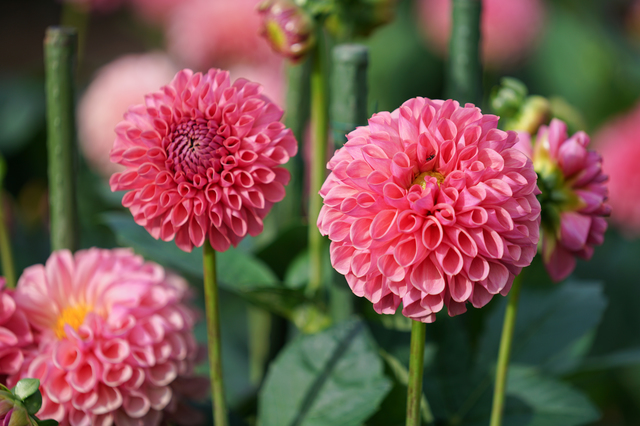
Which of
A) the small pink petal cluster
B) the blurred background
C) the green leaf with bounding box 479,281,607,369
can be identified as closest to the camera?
the small pink petal cluster

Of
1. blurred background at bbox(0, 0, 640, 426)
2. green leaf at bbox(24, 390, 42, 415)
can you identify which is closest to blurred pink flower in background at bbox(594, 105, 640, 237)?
blurred background at bbox(0, 0, 640, 426)

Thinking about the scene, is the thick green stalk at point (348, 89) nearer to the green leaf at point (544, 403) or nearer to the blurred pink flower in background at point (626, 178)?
the green leaf at point (544, 403)

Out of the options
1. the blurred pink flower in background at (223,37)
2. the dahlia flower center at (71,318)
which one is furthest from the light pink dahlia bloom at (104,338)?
the blurred pink flower in background at (223,37)

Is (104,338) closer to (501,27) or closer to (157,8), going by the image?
(157,8)

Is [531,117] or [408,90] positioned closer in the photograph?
[531,117]

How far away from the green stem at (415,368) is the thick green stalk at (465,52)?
222 millimetres

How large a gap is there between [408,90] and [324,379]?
124 cm

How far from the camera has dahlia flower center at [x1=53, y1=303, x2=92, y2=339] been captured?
1.15 ft

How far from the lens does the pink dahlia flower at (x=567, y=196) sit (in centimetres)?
32

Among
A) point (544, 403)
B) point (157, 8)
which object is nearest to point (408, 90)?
point (157, 8)

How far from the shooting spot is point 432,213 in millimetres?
261

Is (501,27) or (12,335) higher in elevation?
(501,27)

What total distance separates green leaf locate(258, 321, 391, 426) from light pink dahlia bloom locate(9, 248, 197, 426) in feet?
0.20

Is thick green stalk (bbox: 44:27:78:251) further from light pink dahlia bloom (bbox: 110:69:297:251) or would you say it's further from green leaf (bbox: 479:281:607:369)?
green leaf (bbox: 479:281:607:369)
